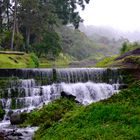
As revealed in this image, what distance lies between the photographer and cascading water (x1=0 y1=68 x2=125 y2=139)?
24.9 metres

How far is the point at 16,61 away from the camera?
4009 centimetres

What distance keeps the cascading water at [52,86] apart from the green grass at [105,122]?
35.6ft

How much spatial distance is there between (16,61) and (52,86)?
13382mm

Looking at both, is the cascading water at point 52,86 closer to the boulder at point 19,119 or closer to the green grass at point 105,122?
the boulder at point 19,119

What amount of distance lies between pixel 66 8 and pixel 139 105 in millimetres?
53247

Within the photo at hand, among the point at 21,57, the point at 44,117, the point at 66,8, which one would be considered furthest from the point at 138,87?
the point at 66,8

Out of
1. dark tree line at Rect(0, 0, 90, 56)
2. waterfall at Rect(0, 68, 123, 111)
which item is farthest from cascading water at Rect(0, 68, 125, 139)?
dark tree line at Rect(0, 0, 90, 56)

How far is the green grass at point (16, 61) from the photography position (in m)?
37.9

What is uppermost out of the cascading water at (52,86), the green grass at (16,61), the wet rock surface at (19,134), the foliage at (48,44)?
the foliage at (48,44)

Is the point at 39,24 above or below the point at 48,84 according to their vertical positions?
above

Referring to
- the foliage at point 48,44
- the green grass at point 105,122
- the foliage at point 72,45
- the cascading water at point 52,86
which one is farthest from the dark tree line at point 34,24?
the green grass at point 105,122

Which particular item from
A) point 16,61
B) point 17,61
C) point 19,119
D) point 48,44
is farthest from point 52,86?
point 48,44

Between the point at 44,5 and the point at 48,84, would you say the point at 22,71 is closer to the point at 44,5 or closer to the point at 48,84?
the point at 48,84

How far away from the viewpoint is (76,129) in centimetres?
1102
